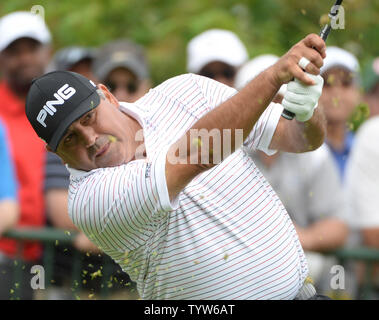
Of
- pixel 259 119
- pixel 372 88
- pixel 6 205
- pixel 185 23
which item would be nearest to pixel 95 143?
pixel 259 119

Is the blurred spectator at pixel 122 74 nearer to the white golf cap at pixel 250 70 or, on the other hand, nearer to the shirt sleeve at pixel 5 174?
the white golf cap at pixel 250 70

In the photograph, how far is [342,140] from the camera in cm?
564

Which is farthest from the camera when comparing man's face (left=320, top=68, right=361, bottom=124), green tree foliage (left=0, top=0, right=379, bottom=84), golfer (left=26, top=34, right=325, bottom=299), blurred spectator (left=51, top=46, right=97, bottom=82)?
green tree foliage (left=0, top=0, right=379, bottom=84)

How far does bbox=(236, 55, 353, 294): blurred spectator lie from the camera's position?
5066 millimetres

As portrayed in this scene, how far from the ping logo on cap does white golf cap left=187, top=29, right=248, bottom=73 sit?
2.49 metres

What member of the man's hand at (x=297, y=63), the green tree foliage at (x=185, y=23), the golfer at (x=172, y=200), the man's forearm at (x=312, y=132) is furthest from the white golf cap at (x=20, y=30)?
the man's hand at (x=297, y=63)

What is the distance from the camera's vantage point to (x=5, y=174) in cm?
522

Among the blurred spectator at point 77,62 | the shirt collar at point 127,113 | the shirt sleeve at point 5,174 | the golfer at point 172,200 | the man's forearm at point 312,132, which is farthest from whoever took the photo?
the blurred spectator at point 77,62

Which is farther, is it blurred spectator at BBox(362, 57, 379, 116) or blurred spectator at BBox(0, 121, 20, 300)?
blurred spectator at BBox(362, 57, 379, 116)

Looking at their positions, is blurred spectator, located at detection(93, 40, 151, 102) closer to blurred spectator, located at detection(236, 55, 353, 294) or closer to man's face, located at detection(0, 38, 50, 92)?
man's face, located at detection(0, 38, 50, 92)

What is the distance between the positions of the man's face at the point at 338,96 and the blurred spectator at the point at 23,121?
1979mm

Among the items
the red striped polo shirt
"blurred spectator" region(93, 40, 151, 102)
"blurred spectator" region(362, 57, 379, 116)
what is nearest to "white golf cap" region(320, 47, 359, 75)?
"blurred spectator" region(362, 57, 379, 116)

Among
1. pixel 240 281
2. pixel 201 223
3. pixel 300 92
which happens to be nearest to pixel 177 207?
pixel 201 223

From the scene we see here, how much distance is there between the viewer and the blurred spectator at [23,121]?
5340mm
